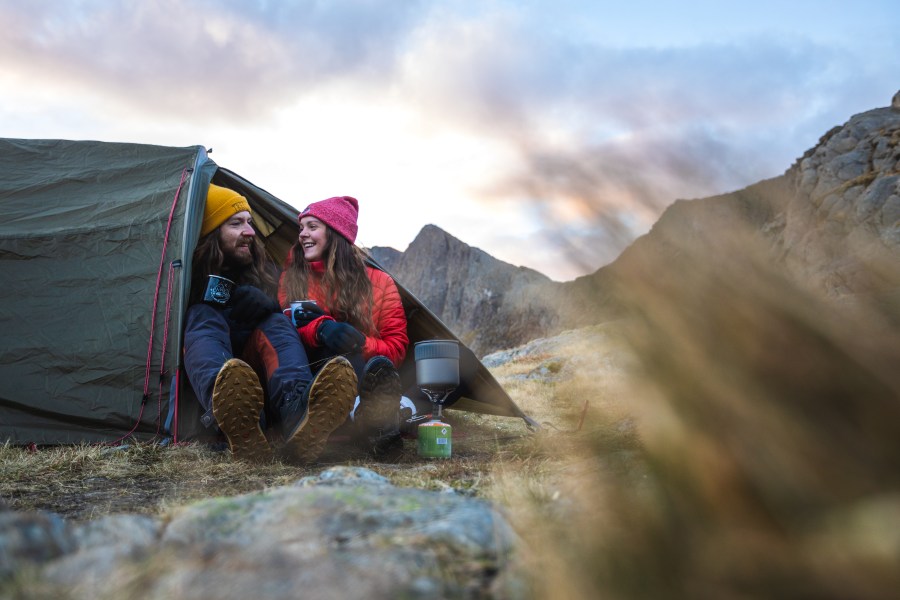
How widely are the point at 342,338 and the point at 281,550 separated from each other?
3451mm

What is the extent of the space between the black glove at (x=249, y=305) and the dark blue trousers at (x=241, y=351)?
0.18 ft

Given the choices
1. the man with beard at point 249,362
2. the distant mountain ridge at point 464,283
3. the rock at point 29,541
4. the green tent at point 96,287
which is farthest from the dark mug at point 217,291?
the distant mountain ridge at point 464,283

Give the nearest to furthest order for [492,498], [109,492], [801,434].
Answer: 1. [801,434]
2. [492,498]
3. [109,492]

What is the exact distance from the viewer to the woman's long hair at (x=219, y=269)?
5141 millimetres

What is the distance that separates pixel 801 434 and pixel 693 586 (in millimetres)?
420

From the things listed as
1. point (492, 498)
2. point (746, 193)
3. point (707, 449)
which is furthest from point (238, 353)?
point (707, 449)

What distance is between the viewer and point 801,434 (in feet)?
4.36

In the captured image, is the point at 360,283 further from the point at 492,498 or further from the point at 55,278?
the point at 492,498

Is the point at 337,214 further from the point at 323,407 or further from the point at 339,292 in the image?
the point at 323,407

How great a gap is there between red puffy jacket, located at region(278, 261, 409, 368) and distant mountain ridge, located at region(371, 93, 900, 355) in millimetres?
810

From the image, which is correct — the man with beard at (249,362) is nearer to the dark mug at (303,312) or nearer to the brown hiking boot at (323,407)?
the brown hiking boot at (323,407)

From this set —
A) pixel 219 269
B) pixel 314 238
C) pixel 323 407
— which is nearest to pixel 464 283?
pixel 314 238

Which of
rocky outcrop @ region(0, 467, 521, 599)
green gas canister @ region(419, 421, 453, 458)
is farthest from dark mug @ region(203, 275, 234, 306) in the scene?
rocky outcrop @ region(0, 467, 521, 599)

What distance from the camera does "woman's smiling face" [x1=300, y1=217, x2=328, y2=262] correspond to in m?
5.38
